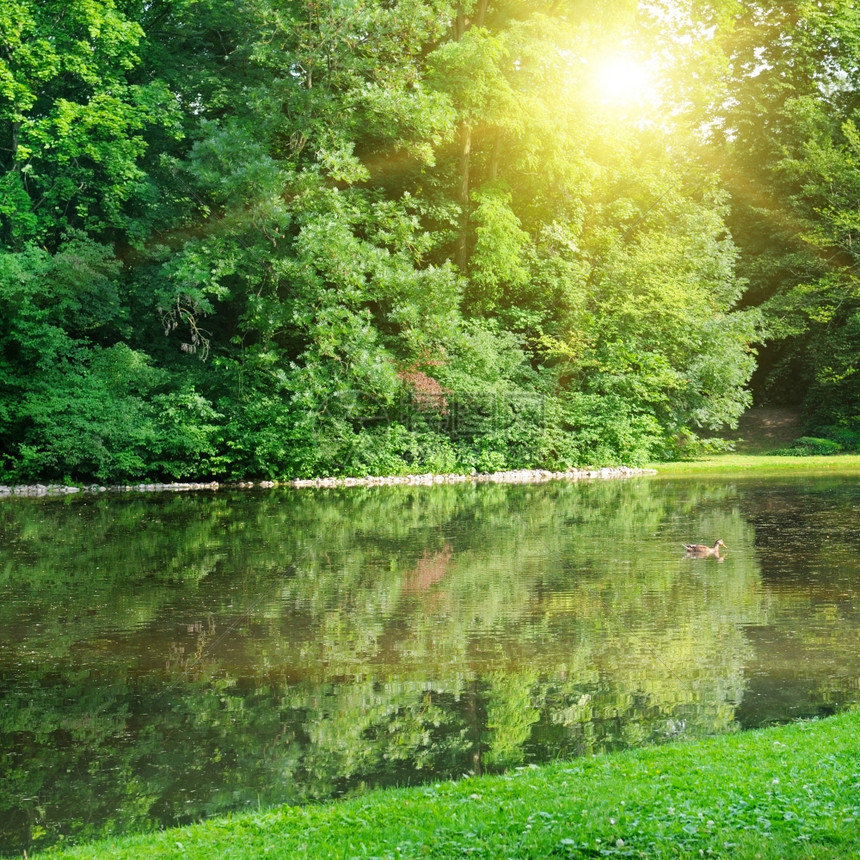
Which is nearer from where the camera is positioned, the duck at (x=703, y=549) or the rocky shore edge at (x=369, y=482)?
the duck at (x=703, y=549)

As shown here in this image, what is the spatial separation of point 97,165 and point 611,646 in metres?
25.4

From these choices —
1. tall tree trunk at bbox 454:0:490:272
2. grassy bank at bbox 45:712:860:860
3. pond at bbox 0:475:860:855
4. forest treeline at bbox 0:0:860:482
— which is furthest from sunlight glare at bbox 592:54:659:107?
grassy bank at bbox 45:712:860:860

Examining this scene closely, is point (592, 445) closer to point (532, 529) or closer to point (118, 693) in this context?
point (532, 529)

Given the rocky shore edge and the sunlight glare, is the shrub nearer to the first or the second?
the rocky shore edge

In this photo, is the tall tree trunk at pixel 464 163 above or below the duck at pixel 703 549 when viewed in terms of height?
above

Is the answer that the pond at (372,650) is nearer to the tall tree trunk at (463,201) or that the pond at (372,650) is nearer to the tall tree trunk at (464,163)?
the tall tree trunk at (463,201)

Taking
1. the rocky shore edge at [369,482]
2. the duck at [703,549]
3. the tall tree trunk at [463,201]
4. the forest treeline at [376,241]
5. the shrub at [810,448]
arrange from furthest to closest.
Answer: the shrub at [810,448]
the tall tree trunk at [463,201]
the forest treeline at [376,241]
the rocky shore edge at [369,482]
the duck at [703,549]

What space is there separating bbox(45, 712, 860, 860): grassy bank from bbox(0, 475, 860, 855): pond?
2.29 feet

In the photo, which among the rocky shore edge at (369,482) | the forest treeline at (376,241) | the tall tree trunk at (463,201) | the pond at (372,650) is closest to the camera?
the pond at (372,650)

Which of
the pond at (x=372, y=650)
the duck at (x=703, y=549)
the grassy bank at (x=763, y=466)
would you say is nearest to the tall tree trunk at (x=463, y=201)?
the grassy bank at (x=763, y=466)

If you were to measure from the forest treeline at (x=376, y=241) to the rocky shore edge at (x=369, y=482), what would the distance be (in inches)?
17.6

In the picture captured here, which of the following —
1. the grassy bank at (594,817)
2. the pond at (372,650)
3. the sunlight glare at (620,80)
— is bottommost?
the pond at (372,650)

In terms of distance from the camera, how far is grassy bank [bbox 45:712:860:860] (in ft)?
15.6

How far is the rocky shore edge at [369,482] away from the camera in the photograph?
78.5 ft
